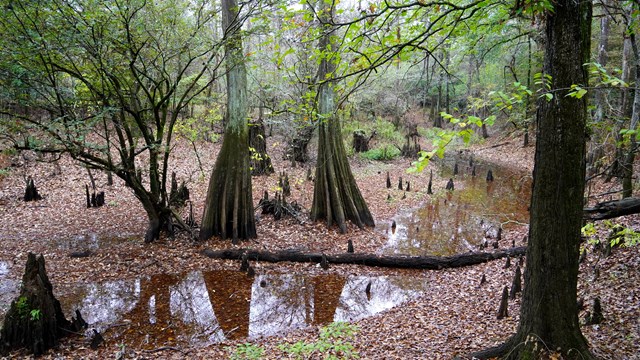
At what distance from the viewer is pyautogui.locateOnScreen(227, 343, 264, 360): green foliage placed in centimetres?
539

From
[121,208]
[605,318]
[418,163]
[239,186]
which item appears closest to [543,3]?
[418,163]

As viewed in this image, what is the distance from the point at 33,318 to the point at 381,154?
22257 millimetres

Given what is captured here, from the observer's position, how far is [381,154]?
2580 cm

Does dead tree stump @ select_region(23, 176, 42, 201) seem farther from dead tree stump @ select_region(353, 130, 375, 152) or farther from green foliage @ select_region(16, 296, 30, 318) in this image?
dead tree stump @ select_region(353, 130, 375, 152)

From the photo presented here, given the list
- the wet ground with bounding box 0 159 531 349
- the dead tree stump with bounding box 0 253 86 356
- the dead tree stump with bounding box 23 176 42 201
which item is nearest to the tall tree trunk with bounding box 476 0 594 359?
the wet ground with bounding box 0 159 531 349

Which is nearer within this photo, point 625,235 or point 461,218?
point 625,235

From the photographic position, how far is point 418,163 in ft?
8.23

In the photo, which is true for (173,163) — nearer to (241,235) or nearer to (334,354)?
(241,235)

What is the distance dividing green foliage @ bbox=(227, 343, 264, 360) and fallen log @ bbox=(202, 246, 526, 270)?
12.1 feet

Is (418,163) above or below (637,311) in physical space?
above

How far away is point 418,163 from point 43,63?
8445 mm

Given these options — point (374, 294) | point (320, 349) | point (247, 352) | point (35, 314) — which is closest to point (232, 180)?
point (374, 294)

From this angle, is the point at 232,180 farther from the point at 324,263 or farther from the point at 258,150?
the point at 258,150

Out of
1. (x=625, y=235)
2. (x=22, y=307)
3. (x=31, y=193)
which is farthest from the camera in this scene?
(x=31, y=193)
